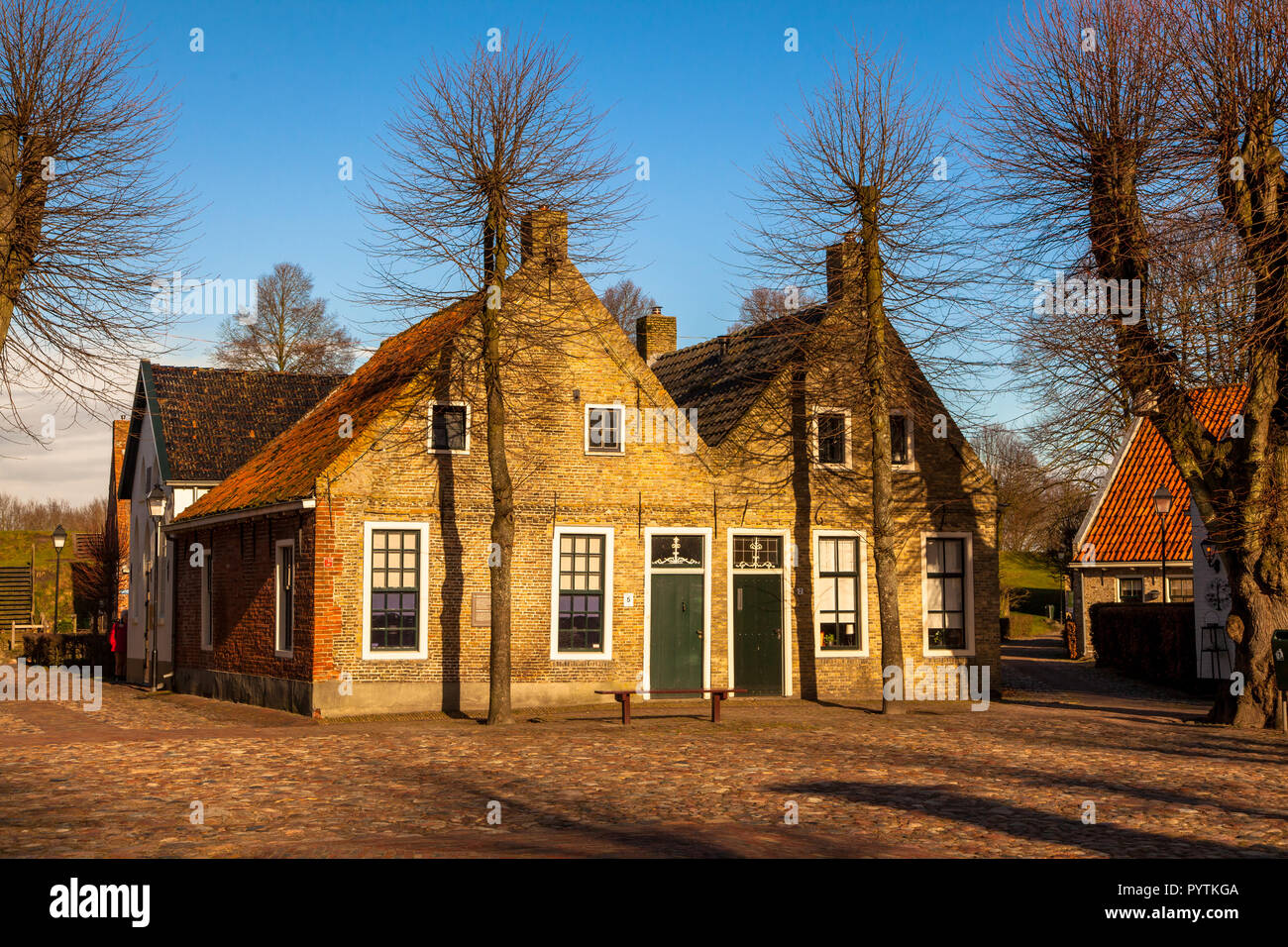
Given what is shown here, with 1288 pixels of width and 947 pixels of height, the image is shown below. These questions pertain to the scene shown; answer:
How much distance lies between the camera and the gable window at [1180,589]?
1326 inches

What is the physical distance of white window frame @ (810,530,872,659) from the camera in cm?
2308


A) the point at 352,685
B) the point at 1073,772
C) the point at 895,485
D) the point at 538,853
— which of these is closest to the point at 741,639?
the point at 895,485

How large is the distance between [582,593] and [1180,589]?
1984 centimetres

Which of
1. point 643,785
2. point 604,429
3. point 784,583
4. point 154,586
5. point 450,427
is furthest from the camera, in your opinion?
point 154,586

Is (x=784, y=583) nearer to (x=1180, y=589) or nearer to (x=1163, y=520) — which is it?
(x=1163, y=520)

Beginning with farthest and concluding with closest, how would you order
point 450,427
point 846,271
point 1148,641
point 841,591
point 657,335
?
point 657,335, point 1148,641, point 841,591, point 846,271, point 450,427

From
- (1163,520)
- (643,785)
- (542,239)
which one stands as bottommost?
(643,785)

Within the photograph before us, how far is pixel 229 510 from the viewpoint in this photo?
2295cm

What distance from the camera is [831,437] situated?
23594mm

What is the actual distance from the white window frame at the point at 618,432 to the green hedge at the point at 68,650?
19.5m

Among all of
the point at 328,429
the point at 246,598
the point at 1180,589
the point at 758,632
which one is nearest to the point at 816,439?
the point at 758,632

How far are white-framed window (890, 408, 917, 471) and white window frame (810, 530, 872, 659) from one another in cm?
159

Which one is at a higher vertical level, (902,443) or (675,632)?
(902,443)
